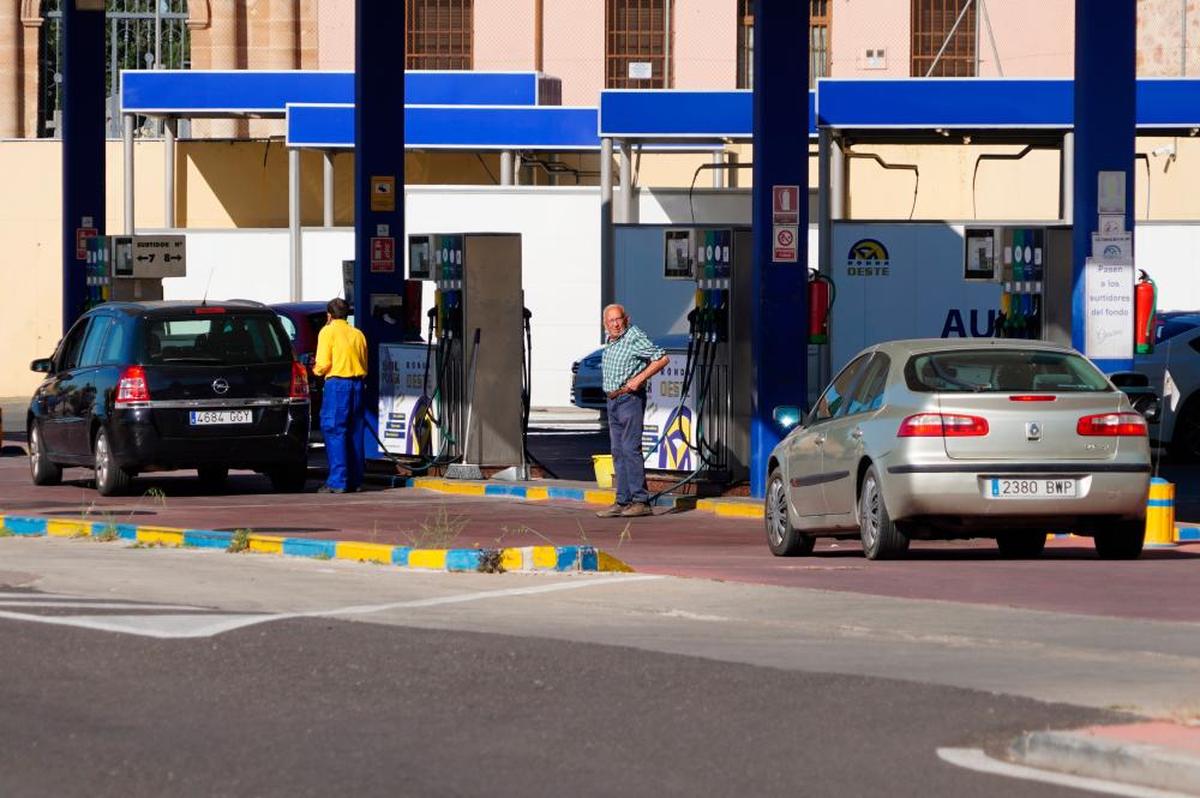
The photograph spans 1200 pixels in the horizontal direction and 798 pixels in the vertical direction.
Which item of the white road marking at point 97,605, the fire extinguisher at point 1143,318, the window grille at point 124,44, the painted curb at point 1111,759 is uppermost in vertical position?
the window grille at point 124,44

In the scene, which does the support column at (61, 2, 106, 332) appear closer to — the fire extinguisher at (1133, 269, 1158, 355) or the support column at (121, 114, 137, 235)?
the support column at (121, 114, 137, 235)

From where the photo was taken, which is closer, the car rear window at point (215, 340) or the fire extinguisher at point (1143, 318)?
the fire extinguisher at point (1143, 318)

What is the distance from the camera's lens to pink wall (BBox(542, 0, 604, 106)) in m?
51.0

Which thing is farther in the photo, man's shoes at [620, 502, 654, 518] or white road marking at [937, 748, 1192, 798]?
man's shoes at [620, 502, 654, 518]

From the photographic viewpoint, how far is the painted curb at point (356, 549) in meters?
14.2

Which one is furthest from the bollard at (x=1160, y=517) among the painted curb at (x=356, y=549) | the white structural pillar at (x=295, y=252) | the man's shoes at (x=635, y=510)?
the white structural pillar at (x=295, y=252)

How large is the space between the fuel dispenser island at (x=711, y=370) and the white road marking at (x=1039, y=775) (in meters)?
12.7

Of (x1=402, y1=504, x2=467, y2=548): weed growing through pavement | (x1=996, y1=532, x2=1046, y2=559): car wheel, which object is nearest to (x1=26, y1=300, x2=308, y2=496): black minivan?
(x1=402, y1=504, x2=467, y2=548): weed growing through pavement

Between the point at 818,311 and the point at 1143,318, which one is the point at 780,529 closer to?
the point at 1143,318

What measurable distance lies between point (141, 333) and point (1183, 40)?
29.0 m

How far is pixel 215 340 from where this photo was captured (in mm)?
21453

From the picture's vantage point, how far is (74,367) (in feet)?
74.2

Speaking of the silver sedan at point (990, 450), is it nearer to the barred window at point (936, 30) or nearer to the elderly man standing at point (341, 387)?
the elderly man standing at point (341, 387)

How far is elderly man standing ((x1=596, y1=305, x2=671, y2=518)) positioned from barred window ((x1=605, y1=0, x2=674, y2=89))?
32.4m
